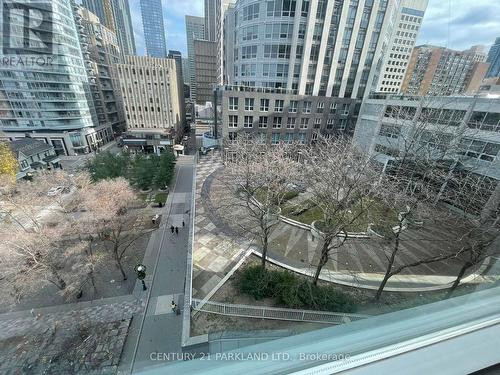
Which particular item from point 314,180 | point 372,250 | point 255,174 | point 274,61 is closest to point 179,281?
point 255,174

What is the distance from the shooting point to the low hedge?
642 centimetres

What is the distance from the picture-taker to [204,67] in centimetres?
6100

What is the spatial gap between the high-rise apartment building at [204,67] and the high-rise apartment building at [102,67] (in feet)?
69.6

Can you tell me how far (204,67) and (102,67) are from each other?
28030 millimetres

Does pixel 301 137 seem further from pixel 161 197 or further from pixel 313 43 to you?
pixel 161 197

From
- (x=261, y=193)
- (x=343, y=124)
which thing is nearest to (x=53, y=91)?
(x=261, y=193)

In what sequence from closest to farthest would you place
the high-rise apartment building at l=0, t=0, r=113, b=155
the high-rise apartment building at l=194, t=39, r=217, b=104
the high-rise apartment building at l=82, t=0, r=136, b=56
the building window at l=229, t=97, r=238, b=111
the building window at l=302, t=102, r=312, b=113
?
the building window at l=229, t=97, r=238, b=111 → the building window at l=302, t=102, r=312, b=113 → the high-rise apartment building at l=0, t=0, r=113, b=155 → the high-rise apartment building at l=194, t=39, r=217, b=104 → the high-rise apartment building at l=82, t=0, r=136, b=56

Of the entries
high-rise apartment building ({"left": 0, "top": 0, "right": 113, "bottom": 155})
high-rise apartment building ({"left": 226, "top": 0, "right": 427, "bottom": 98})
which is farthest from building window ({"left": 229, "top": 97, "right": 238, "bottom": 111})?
high-rise apartment building ({"left": 0, "top": 0, "right": 113, "bottom": 155})

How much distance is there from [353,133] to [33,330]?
2954 centimetres

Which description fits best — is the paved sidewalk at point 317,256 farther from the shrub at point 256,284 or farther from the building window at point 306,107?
the building window at point 306,107

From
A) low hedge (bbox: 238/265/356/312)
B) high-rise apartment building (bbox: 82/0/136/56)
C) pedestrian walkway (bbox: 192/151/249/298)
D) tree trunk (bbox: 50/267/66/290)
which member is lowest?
tree trunk (bbox: 50/267/66/290)

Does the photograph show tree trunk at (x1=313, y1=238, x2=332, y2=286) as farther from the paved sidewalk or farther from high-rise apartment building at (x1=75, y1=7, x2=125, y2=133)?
high-rise apartment building at (x1=75, y1=7, x2=125, y2=133)

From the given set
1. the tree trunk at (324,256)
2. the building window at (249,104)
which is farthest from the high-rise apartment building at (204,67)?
the tree trunk at (324,256)

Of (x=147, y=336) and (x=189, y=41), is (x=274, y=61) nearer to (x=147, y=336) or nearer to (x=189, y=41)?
(x=147, y=336)
